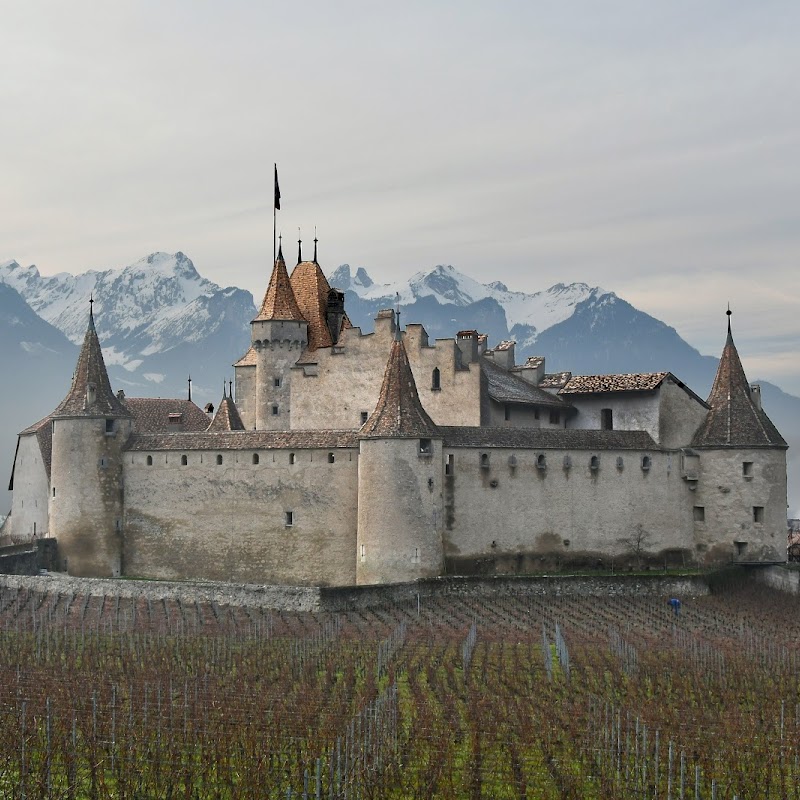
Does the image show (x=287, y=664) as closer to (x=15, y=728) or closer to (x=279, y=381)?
(x=15, y=728)

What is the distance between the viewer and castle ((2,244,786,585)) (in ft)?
187

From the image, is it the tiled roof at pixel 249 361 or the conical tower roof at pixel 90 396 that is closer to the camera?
the conical tower roof at pixel 90 396

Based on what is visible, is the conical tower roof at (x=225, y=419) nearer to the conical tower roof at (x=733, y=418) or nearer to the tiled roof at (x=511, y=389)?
the tiled roof at (x=511, y=389)

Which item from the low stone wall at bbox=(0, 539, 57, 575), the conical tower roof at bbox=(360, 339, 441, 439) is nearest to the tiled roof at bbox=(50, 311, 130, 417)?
the low stone wall at bbox=(0, 539, 57, 575)

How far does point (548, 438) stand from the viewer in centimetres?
6097

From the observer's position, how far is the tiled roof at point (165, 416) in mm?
76875

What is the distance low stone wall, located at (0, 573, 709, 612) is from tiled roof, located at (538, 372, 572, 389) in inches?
513

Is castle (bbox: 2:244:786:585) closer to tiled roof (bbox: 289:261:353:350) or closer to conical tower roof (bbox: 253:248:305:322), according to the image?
conical tower roof (bbox: 253:248:305:322)

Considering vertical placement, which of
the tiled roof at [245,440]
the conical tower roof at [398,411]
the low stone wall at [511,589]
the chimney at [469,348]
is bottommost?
the low stone wall at [511,589]

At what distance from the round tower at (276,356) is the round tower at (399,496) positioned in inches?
426

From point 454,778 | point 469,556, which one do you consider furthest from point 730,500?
point 454,778

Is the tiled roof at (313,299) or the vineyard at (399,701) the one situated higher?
the tiled roof at (313,299)

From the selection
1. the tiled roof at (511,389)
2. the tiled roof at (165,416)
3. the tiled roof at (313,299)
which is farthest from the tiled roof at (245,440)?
the tiled roof at (165,416)

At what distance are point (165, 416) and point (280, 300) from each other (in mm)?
13770
